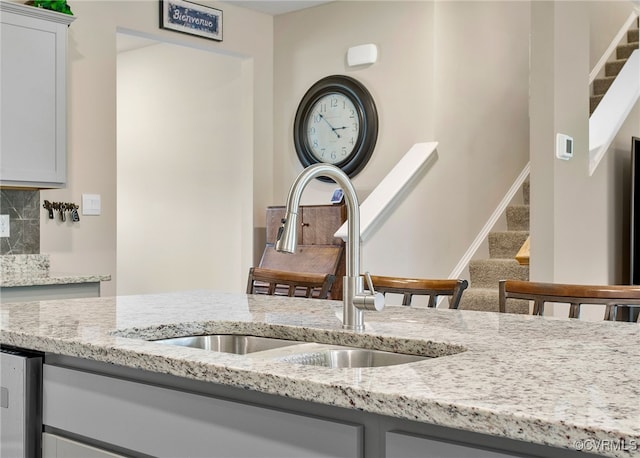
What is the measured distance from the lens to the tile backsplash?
3918 millimetres

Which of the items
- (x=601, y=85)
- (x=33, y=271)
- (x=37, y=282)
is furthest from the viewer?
(x=601, y=85)

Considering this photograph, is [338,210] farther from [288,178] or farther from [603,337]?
[603,337]

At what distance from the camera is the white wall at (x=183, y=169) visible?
589 cm

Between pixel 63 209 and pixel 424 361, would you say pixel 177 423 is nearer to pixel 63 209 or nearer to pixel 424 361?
pixel 424 361

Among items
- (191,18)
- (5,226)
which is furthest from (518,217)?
(5,226)

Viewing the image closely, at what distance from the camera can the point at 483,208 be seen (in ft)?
17.3

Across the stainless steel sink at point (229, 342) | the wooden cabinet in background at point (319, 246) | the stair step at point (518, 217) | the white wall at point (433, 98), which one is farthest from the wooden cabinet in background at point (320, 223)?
the stainless steel sink at point (229, 342)

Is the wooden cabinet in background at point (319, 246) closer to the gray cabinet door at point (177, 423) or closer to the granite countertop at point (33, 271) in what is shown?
the granite countertop at point (33, 271)

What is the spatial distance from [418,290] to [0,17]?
257cm

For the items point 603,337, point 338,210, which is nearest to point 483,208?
point 338,210

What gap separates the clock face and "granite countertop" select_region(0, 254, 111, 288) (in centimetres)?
215

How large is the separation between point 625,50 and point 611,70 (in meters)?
0.19

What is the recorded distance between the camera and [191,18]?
16.4 ft

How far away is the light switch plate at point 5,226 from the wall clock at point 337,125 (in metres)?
2.14
